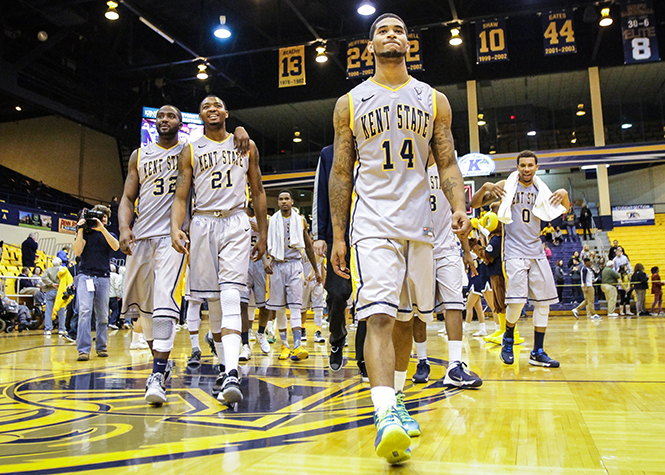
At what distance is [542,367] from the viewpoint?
4.67m

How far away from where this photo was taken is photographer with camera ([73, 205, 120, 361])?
20.6 feet

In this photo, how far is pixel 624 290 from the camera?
48.7 feet

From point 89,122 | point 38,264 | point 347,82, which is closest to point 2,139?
point 89,122

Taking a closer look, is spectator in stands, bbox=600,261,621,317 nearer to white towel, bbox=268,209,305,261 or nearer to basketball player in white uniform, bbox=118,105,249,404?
white towel, bbox=268,209,305,261

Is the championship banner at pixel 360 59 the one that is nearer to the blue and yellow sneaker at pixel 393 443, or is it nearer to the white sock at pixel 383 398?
the white sock at pixel 383 398

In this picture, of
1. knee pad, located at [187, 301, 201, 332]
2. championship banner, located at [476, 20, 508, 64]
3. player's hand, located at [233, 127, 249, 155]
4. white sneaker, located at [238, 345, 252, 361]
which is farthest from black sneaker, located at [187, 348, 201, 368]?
championship banner, located at [476, 20, 508, 64]

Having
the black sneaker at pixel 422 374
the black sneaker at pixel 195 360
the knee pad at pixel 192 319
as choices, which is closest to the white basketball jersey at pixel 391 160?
the black sneaker at pixel 422 374

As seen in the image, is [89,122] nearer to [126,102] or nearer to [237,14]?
[126,102]

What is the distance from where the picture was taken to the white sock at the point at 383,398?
2.07 metres

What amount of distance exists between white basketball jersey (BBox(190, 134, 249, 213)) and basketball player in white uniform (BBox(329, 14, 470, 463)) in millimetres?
1403

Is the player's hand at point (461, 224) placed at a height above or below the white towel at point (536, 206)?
below

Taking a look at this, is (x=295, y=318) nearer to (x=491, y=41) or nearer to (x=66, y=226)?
(x=491, y=41)

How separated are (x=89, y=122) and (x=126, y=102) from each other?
2777mm

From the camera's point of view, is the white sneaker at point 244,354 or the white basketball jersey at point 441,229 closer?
the white basketball jersey at point 441,229
